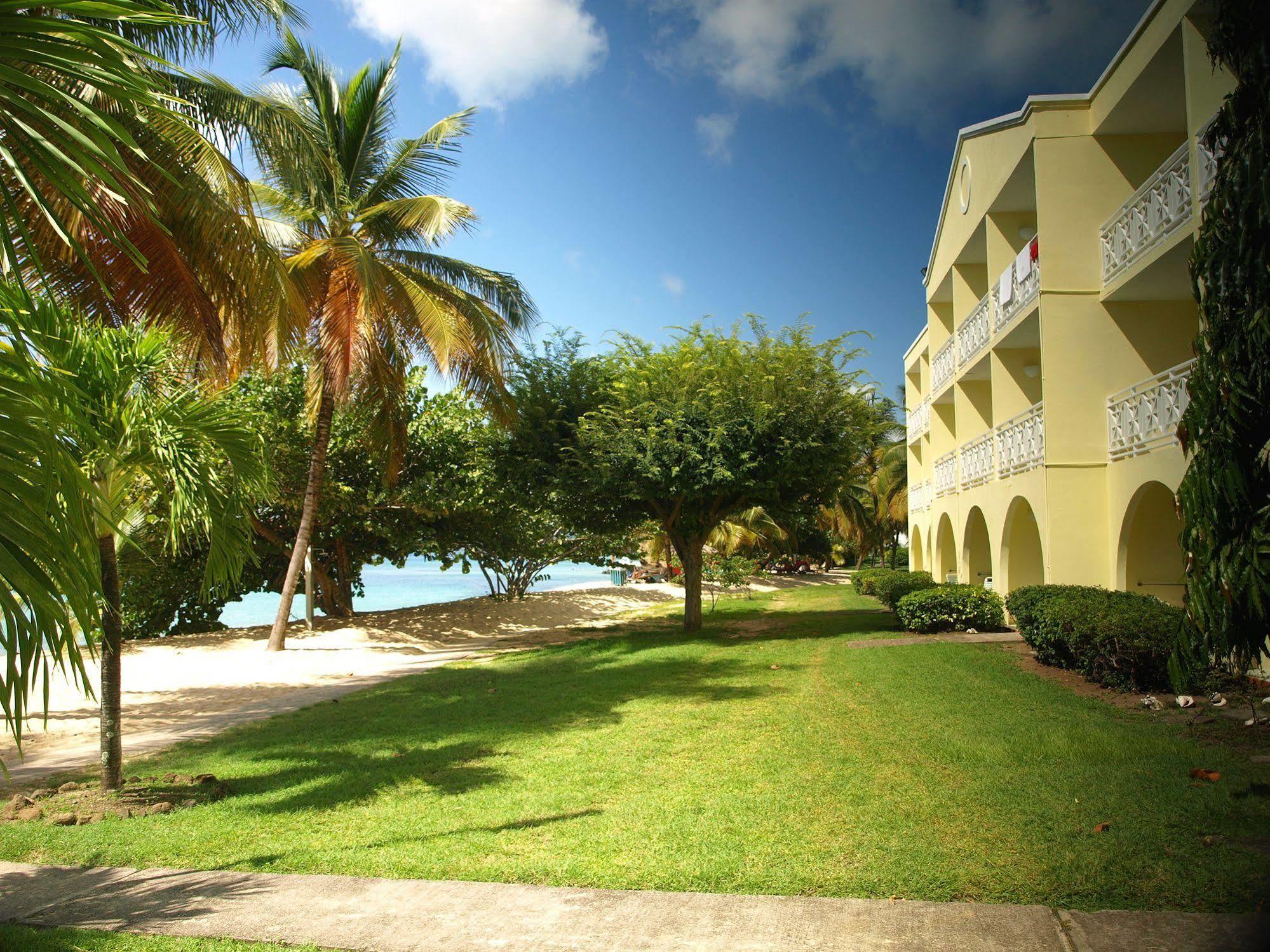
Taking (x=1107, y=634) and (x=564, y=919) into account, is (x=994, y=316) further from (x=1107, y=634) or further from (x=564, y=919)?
(x=564, y=919)

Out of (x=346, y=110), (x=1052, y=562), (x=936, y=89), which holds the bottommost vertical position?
(x=1052, y=562)

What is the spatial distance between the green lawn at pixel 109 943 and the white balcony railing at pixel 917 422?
78.8 ft

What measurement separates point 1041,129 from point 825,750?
11.0 m

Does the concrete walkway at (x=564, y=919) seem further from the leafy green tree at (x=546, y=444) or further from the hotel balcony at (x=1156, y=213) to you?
the leafy green tree at (x=546, y=444)

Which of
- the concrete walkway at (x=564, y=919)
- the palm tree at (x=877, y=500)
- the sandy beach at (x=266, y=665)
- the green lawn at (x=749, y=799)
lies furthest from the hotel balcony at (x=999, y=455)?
the palm tree at (x=877, y=500)

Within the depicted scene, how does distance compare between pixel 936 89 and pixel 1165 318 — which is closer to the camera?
pixel 936 89

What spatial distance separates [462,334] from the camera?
1669 centimetres

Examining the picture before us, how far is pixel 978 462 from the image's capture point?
17.8 m

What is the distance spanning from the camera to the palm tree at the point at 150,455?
637cm

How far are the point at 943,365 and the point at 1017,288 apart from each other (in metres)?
7.07

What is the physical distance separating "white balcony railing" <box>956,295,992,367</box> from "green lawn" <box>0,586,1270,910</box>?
28.6 feet

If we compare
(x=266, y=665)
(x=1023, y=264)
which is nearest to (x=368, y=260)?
(x=266, y=665)

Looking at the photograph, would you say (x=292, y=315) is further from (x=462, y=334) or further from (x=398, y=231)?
(x=398, y=231)

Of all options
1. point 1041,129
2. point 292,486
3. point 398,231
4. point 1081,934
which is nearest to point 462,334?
point 398,231
